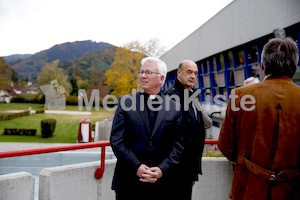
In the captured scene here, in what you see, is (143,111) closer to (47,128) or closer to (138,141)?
(138,141)

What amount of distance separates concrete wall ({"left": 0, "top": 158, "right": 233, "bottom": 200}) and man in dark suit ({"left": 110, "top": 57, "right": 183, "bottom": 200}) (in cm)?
99

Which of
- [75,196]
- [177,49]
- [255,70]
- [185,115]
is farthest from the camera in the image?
[177,49]

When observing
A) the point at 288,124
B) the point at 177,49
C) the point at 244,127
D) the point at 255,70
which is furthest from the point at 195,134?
the point at 177,49

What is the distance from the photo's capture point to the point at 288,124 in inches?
75.4

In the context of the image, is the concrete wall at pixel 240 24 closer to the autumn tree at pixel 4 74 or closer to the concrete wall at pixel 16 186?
the concrete wall at pixel 16 186

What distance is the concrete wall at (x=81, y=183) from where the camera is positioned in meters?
2.83

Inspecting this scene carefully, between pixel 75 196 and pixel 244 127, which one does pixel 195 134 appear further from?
pixel 75 196

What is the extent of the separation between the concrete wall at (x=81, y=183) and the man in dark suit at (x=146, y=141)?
3.24 feet

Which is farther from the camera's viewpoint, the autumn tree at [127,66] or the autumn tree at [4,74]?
the autumn tree at [4,74]

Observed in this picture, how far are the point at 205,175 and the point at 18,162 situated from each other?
34.3 feet

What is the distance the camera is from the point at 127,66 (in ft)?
152

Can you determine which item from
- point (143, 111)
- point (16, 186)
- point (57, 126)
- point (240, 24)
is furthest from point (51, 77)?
point (143, 111)

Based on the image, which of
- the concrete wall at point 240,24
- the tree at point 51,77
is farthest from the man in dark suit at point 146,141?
the tree at point 51,77

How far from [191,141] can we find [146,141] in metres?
0.73
